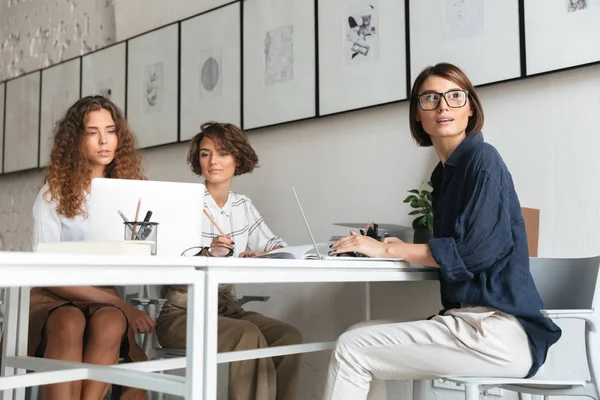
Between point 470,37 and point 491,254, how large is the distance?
42.7 inches

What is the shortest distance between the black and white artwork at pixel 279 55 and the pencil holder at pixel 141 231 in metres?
1.68

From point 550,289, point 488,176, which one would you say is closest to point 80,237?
point 488,176

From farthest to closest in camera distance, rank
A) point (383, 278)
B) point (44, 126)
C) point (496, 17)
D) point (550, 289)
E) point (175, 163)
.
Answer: point (44, 126) < point (175, 163) < point (496, 17) < point (550, 289) < point (383, 278)

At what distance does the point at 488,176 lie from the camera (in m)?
1.67

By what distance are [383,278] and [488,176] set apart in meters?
0.36

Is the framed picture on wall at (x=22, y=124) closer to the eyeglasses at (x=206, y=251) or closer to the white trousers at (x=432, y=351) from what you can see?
the eyeglasses at (x=206, y=251)

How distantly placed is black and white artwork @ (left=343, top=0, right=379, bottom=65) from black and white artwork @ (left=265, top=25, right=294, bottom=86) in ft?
1.03

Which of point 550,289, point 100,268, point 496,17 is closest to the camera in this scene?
point 100,268

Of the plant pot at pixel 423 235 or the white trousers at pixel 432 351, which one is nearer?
the white trousers at pixel 432 351

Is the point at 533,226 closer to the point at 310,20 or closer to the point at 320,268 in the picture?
the point at 320,268

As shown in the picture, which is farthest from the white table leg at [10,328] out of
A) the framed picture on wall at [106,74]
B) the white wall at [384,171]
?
the framed picture on wall at [106,74]

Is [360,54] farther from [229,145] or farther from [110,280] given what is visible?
[110,280]

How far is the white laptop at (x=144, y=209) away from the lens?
156cm

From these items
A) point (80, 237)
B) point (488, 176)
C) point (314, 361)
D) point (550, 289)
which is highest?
point (488, 176)
